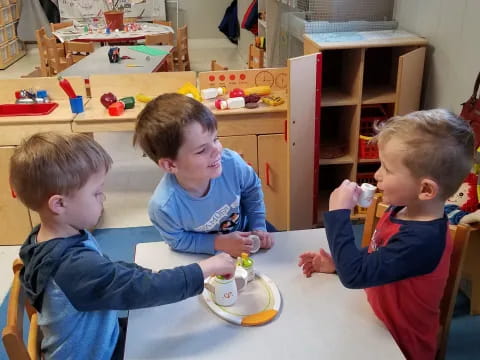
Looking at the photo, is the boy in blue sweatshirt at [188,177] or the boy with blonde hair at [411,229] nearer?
the boy with blonde hair at [411,229]

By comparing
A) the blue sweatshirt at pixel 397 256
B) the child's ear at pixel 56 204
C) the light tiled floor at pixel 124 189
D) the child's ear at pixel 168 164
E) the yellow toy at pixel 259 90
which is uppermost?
the child's ear at pixel 56 204

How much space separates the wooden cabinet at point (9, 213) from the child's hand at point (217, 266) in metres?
1.76

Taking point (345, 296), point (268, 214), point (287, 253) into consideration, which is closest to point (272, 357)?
point (345, 296)

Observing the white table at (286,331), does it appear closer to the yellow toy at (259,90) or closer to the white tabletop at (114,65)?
the yellow toy at (259,90)

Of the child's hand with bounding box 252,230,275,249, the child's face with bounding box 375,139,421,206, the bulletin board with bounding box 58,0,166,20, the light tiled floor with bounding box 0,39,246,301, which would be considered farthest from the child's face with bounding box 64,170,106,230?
the bulletin board with bounding box 58,0,166,20

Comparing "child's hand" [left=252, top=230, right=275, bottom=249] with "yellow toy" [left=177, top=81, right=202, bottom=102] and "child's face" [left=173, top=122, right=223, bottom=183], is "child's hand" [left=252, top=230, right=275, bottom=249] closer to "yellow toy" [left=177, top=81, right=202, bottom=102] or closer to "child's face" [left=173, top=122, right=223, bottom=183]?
"child's face" [left=173, top=122, right=223, bottom=183]

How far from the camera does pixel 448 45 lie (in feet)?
7.29

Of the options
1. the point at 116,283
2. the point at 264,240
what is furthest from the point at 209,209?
the point at 116,283

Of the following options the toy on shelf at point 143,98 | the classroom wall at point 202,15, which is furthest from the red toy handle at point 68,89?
the classroom wall at point 202,15

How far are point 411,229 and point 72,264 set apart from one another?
0.67 metres

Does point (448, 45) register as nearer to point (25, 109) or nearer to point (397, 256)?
point (397, 256)

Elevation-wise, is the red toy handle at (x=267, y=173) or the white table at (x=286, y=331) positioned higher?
the white table at (x=286, y=331)

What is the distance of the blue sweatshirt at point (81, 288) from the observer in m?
0.93

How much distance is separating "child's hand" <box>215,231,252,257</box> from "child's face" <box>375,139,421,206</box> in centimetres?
38
